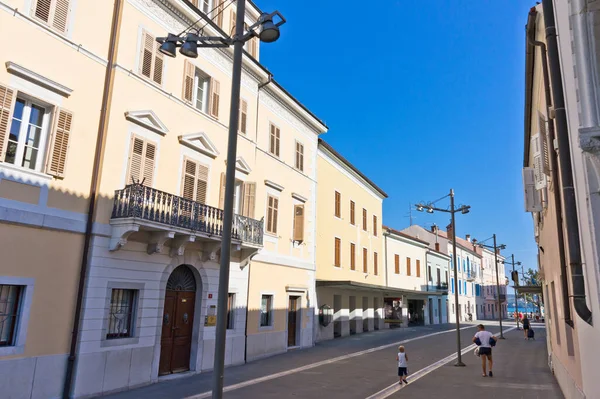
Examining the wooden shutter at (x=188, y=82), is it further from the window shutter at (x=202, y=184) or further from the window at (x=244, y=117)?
the window at (x=244, y=117)

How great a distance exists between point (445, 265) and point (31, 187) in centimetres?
4644

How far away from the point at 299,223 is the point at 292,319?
4.60 meters

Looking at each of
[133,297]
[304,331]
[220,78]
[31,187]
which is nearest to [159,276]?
[133,297]

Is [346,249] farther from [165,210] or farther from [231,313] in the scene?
[165,210]

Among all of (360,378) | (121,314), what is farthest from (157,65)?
(360,378)

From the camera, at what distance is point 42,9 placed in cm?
1027

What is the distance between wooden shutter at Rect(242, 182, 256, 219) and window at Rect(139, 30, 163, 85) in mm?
5071

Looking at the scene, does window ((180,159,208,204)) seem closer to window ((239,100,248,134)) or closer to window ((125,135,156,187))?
window ((125,135,156,187))

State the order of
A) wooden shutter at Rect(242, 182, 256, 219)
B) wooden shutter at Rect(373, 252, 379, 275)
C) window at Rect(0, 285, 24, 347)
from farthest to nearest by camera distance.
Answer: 1. wooden shutter at Rect(373, 252, 379, 275)
2. wooden shutter at Rect(242, 182, 256, 219)
3. window at Rect(0, 285, 24, 347)

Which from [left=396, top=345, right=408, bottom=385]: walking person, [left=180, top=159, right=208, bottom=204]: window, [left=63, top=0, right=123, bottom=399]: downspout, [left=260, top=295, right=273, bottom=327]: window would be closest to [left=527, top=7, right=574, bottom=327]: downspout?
[left=396, top=345, right=408, bottom=385]: walking person

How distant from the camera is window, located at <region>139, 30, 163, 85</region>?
12.7 m

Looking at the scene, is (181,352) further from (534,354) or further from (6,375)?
(534,354)

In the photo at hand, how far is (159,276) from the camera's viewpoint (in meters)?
12.8

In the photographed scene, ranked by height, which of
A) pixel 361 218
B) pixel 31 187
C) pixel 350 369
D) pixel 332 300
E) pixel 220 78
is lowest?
pixel 350 369
